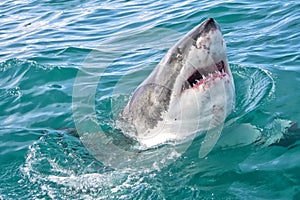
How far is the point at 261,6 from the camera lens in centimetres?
1107

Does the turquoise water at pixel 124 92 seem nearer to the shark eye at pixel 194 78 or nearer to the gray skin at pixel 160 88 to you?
the gray skin at pixel 160 88

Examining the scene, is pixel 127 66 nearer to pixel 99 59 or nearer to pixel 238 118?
pixel 99 59

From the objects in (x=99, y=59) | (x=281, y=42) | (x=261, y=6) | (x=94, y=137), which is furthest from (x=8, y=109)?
(x=261, y=6)

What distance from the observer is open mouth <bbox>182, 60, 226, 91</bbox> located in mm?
4781

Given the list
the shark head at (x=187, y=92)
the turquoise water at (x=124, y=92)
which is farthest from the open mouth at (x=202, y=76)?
the turquoise water at (x=124, y=92)

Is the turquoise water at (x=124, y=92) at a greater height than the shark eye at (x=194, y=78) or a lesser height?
lesser

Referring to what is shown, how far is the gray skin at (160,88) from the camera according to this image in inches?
193

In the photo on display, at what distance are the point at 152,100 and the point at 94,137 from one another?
111 cm

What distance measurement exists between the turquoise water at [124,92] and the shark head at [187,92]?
0.38 meters

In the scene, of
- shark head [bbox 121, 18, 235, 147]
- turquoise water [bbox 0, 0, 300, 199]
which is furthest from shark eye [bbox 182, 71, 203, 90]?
turquoise water [bbox 0, 0, 300, 199]

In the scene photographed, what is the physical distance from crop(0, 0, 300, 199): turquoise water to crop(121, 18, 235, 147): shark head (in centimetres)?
38

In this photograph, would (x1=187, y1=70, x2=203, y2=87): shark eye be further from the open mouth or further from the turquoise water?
the turquoise water

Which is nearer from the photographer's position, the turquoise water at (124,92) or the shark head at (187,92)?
the shark head at (187,92)

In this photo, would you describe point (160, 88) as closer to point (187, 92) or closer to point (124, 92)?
A: point (187, 92)
